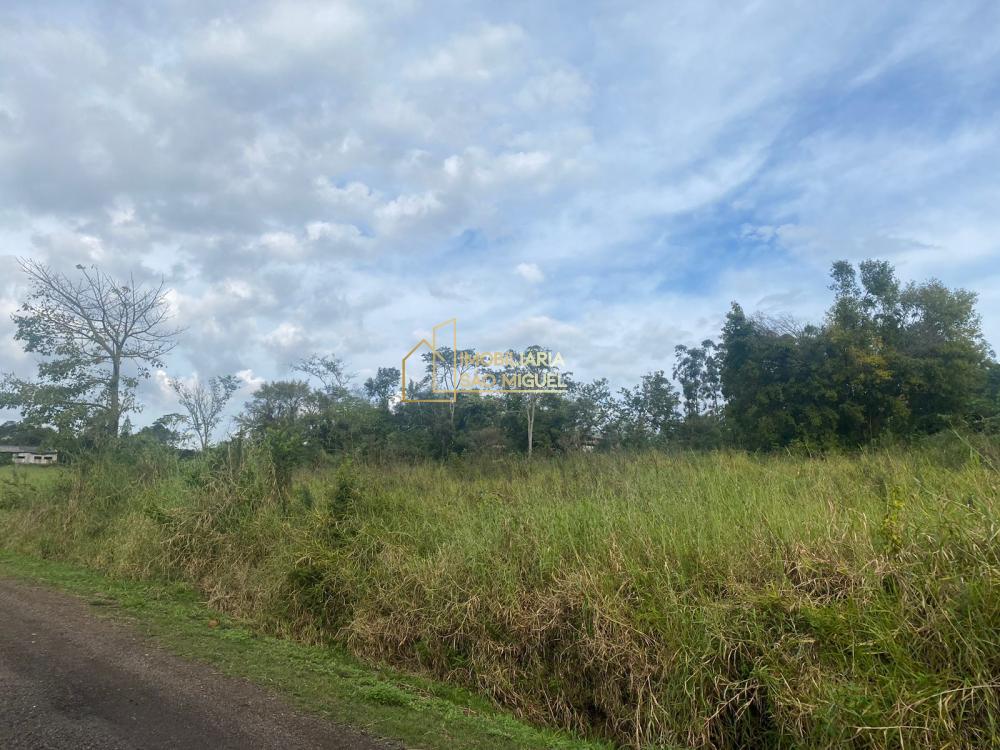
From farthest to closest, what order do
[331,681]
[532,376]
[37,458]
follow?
[532,376] → [37,458] → [331,681]

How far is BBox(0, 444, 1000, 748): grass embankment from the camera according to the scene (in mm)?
3328

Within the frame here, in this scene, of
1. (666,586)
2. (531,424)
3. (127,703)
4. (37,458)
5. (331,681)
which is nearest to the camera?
(127,703)

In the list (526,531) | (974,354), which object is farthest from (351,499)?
(974,354)

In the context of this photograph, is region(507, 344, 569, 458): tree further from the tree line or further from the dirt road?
the dirt road

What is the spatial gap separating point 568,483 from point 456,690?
3.40m

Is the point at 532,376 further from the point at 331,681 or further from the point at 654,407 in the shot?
the point at 331,681

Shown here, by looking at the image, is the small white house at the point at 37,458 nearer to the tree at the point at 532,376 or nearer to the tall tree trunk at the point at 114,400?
the tall tree trunk at the point at 114,400

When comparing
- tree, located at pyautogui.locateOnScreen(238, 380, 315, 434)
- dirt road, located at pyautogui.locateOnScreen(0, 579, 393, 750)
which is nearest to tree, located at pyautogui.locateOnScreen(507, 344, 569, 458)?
tree, located at pyautogui.locateOnScreen(238, 380, 315, 434)

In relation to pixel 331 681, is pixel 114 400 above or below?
above

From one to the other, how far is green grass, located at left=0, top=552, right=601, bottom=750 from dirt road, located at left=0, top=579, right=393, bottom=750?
185 mm

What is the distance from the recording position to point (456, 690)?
4641 millimetres

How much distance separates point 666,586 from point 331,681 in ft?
8.63

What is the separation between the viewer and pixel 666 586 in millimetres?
4309

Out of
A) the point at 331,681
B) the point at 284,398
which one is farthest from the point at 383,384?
the point at 331,681
